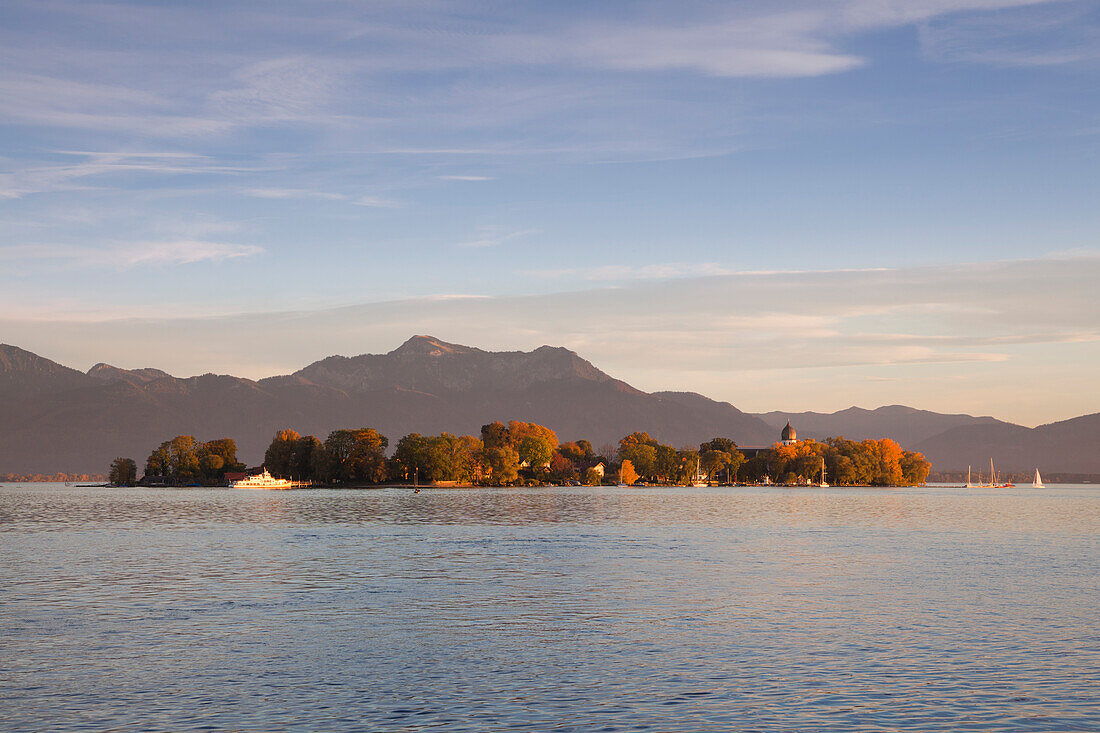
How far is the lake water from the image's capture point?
2239 cm

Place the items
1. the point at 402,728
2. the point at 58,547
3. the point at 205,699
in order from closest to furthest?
the point at 402,728 < the point at 205,699 < the point at 58,547

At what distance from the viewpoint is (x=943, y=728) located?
21281 mm

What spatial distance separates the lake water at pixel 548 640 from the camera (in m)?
22.4

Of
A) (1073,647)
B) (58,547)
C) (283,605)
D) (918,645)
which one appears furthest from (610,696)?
(58,547)

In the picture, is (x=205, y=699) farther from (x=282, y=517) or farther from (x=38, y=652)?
(x=282, y=517)

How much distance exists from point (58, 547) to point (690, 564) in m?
42.8

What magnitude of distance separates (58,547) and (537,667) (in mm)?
52349

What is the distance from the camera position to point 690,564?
5497 cm

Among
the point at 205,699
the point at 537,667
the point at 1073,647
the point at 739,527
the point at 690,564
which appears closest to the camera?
the point at 205,699

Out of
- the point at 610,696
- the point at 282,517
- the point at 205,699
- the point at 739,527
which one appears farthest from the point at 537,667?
the point at 282,517

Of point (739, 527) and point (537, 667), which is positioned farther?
point (739, 527)

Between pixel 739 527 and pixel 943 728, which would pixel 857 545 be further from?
pixel 943 728

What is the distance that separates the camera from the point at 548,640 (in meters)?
31.2

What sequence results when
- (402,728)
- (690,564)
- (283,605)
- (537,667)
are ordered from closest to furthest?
(402,728) → (537,667) → (283,605) → (690,564)
